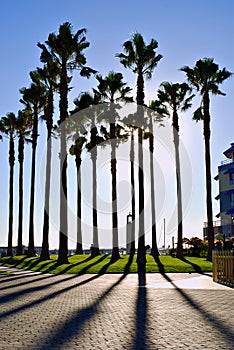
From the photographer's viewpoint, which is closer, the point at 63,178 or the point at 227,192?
the point at 63,178

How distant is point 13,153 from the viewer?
59000 mm

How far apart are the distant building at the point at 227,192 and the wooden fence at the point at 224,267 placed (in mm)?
34583

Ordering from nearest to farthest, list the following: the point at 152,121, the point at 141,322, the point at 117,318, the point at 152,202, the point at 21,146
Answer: the point at 141,322 < the point at 117,318 < the point at 152,202 < the point at 152,121 < the point at 21,146

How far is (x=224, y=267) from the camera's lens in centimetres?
2158

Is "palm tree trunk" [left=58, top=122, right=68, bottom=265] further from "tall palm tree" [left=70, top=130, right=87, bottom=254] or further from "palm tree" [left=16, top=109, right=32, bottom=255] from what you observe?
"palm tree" [left=16, top=109, right=32, bottom=255]

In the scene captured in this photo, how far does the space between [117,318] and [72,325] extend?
1.32 metres

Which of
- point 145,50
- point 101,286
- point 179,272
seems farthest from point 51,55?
point 101,286

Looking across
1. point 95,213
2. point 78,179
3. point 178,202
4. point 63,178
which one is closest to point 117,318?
point 63,178

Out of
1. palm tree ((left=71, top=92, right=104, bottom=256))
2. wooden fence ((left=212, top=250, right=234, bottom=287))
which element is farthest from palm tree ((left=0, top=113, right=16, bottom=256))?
wooden fence ((left=212, top=250, right=234, bottom=287))

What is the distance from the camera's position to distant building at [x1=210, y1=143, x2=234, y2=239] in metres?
57.5

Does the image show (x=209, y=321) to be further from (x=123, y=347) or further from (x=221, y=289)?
(x=221, y=289)

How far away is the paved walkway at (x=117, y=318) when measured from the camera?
877 centimetres

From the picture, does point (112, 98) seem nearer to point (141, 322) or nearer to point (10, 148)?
point (10, 148)

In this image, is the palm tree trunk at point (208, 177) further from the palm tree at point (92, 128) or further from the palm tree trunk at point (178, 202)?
the palm tree at point (92, 128)
